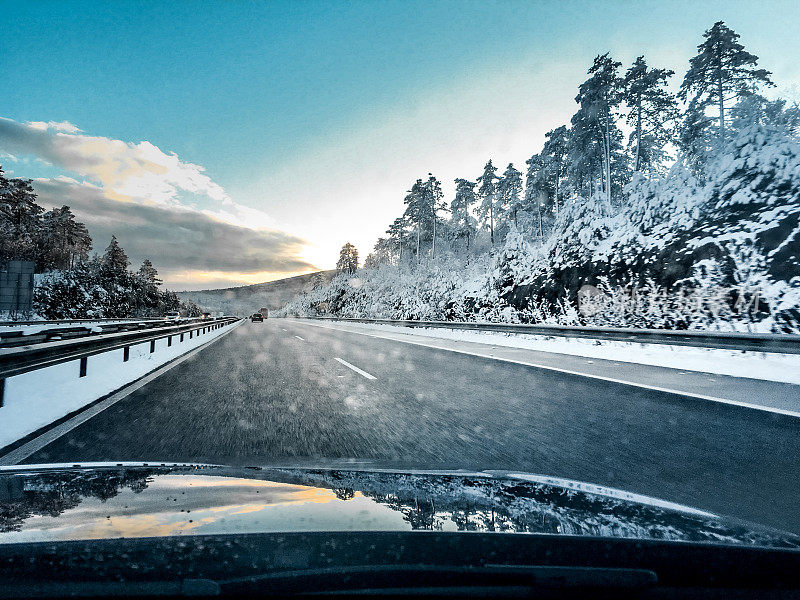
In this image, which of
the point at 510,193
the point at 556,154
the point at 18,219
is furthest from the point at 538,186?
the point at 18,219

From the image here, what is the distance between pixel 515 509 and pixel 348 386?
5.99m

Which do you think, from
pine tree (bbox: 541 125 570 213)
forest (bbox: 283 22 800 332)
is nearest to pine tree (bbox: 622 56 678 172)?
forest (bbox: 283 22 800 332)

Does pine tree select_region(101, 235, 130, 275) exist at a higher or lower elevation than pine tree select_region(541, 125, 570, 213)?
lower

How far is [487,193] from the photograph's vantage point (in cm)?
7438

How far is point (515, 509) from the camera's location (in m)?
2.12

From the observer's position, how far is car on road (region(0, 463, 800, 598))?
1473 mm

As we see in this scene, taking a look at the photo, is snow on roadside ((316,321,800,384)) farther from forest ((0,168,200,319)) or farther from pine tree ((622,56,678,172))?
forest ((0,168,200,319))

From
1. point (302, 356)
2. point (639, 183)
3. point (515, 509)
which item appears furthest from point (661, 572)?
point (639, 183)

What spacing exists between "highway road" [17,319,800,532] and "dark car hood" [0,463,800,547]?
73 centimetres

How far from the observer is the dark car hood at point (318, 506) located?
5.94ft

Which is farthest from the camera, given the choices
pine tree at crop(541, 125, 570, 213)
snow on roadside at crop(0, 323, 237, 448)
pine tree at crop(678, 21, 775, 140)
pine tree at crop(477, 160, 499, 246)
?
pine tree at crop(477, 160, 499, 246)

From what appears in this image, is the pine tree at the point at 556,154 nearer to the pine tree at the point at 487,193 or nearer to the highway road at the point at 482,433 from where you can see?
the pine tree at the point at 487,193

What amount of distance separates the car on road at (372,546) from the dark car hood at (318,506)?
0.04ft

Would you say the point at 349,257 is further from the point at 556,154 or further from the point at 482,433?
the point at 482,433
